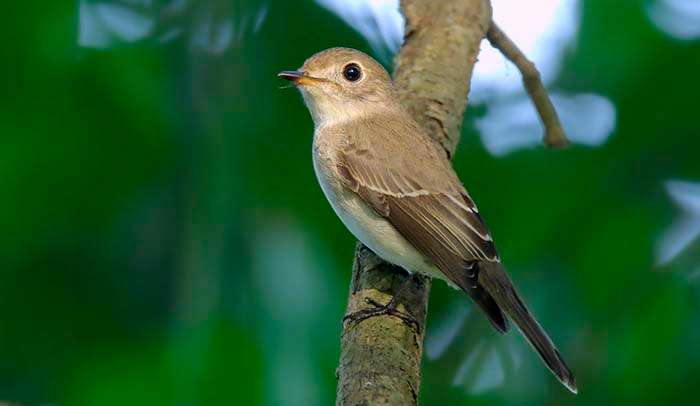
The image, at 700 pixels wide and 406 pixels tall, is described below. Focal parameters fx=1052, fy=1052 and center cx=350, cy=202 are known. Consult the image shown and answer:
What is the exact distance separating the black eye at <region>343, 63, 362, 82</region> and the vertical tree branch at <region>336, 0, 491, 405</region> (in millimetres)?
168

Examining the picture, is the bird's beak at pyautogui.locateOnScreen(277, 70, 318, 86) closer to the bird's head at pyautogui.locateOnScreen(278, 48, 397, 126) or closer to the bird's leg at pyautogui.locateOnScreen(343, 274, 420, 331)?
the bird's head at pyautogui.locateOnScreen(278, 48, 397, 126)

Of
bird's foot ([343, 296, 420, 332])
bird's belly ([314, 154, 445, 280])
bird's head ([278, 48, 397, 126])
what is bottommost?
bird's foot ([343, 296, 420, 332])

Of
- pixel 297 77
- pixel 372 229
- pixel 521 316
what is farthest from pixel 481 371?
pixel 297 77

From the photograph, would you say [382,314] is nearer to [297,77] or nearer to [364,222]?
[364,222]

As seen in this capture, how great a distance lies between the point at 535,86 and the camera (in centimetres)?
391

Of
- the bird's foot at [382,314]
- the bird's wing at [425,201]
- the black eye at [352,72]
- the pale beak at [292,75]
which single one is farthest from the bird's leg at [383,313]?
the black eye at [352,72]

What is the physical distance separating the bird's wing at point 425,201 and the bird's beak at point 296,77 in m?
0.26

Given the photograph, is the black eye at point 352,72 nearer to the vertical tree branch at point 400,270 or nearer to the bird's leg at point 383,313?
the vertical tree branch at point 400,270

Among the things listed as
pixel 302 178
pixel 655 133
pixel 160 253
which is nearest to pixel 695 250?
pixel 655 133

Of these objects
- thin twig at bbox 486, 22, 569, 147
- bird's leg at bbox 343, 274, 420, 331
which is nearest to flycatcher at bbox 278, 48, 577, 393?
bird's leg at bbox 343, 274, 420, 331

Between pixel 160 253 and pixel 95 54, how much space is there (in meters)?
0.68

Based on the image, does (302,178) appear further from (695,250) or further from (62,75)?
(695,250)

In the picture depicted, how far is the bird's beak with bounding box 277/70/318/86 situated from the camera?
3.53 m

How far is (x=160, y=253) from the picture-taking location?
3.13 meters
